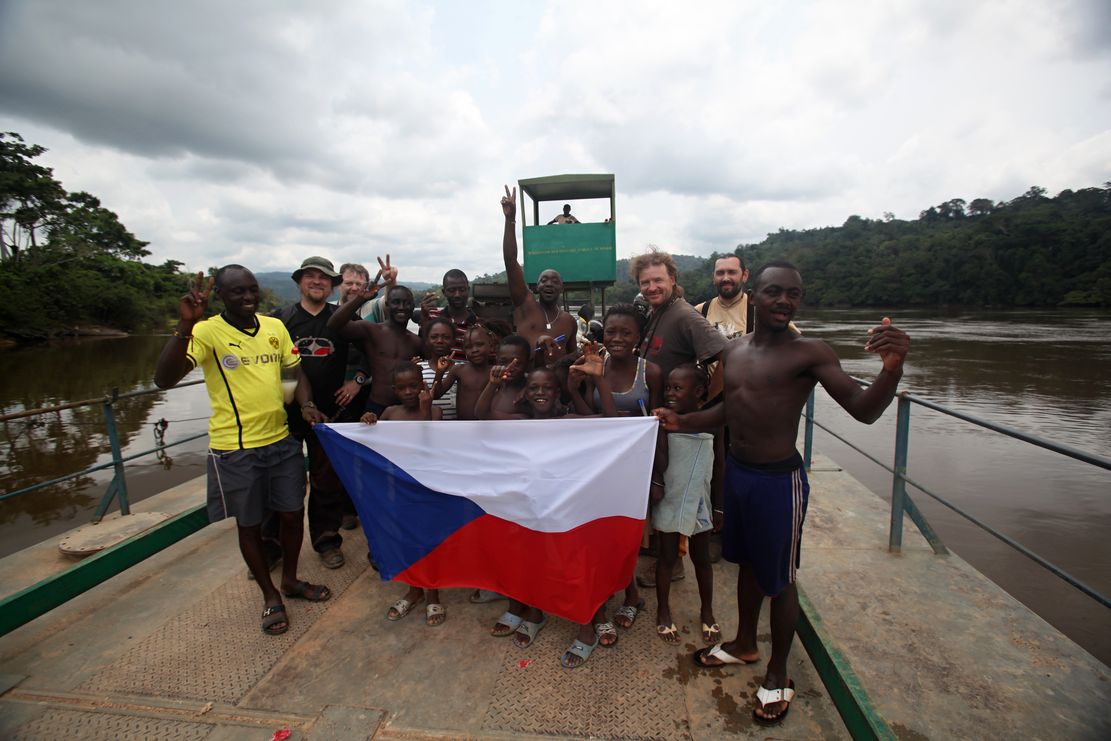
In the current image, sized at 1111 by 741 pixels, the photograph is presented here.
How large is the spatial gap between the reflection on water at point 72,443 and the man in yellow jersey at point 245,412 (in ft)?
13.5

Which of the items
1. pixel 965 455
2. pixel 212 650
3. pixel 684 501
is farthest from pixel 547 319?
pixel 965 455

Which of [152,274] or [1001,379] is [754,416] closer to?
[1001,379]

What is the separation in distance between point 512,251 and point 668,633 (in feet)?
9.61

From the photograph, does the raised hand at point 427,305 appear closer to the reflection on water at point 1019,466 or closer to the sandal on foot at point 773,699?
the sandal on foot at point 773,699

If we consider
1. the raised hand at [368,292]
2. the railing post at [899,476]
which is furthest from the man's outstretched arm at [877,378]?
the raised hand at [368,292]

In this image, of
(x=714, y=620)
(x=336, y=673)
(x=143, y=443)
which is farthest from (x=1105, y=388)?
(x=143, y=443)

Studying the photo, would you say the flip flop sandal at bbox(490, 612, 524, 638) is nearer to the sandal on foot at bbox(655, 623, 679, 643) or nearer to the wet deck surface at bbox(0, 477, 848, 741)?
the wet deck surface at bbox(0, 477, 848, 741)

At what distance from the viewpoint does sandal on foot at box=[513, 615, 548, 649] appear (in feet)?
8.86

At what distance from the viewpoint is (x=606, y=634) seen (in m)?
2.67

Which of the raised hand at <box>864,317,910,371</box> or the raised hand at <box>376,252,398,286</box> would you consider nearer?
the raised hand at <box>864,317,910,371</box>

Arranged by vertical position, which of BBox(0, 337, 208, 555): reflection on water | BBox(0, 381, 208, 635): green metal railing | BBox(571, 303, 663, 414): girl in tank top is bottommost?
BBox(0, 337, 208, 555): reflection on water

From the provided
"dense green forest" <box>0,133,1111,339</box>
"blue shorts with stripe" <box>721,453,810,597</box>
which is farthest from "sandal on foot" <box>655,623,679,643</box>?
"dense green forest" <box>0,133,1111,339</box>

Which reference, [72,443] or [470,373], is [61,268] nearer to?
[72,443]

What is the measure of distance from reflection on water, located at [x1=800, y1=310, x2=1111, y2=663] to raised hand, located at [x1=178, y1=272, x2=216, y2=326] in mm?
5208
